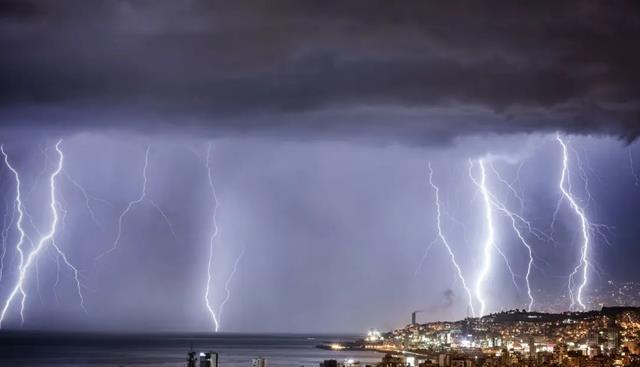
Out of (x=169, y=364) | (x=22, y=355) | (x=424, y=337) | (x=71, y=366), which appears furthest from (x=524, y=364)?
(x=424, y=337)

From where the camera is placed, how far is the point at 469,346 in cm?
11344

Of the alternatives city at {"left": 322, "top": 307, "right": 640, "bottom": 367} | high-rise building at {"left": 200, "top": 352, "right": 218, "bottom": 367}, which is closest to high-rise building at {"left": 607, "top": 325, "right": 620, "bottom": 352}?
city at {"left": 322, "top": 307, "right": 640, "bottom": 367}

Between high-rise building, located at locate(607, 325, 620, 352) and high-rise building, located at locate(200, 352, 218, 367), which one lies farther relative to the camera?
high-rise building, located at locate(607, 325, 620, 352)

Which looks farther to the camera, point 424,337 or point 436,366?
point 424,337

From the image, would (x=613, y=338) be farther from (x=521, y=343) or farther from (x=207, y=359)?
(x=207, y=359)

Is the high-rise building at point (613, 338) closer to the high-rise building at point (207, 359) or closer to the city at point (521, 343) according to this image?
the city at point (521, 343)

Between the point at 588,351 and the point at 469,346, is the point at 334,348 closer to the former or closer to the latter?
the point at 469,346

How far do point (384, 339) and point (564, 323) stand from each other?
3532cm

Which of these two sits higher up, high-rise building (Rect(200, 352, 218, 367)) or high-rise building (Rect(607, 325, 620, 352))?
high-rise building (Rect(607, 325, 620, 352))

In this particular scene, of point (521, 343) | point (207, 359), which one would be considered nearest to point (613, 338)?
point (521, 343)

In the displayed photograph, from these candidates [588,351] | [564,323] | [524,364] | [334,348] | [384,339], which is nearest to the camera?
[524,364]

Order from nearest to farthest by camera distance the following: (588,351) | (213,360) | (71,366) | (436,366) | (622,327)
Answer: (213,360)
(436,366)
(71,366)
(588,351)
(622,327)

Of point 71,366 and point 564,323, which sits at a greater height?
point 564,323

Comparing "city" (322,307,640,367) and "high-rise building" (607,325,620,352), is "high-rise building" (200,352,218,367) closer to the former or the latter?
"city" (322,307,640,367)
